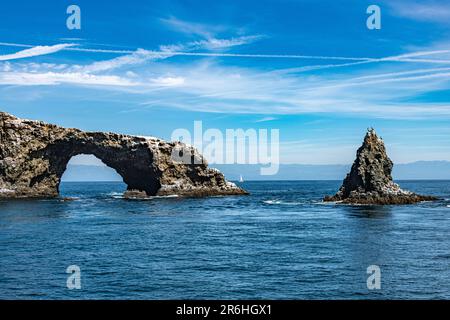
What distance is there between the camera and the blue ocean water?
91.5ft

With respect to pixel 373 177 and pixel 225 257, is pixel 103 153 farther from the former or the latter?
pixel 225 257

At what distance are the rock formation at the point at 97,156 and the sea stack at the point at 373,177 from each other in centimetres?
4766

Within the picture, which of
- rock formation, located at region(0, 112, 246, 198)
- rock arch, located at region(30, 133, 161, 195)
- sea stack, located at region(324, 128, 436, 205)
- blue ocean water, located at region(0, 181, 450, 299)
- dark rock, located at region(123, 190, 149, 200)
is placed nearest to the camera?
blue ocean water, located at region(0, 181, 450, 299)

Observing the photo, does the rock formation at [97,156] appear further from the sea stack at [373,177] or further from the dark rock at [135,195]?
the sea stack at [373,177]

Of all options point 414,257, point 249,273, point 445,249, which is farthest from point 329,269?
point 445,249

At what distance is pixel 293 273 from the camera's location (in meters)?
32.1

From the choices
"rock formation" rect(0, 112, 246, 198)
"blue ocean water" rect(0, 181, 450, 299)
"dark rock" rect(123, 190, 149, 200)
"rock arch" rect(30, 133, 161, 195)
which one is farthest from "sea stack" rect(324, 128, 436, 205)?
"dark rock" rect(123, 190, 149, 200)

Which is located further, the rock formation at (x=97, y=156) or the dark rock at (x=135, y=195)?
the dark rock at (x=135, y=195)

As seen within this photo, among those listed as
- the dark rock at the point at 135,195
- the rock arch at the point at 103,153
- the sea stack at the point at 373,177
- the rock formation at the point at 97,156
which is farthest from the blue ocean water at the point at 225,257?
the dark rock at the point at 135,195

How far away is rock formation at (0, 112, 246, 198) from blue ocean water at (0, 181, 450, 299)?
49729 millimetres

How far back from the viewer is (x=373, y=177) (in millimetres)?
92562

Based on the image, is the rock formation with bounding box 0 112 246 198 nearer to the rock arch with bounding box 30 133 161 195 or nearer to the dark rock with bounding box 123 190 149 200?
the rock arch with bounding box 30 133 161 195

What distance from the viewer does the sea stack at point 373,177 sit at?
93062mm
